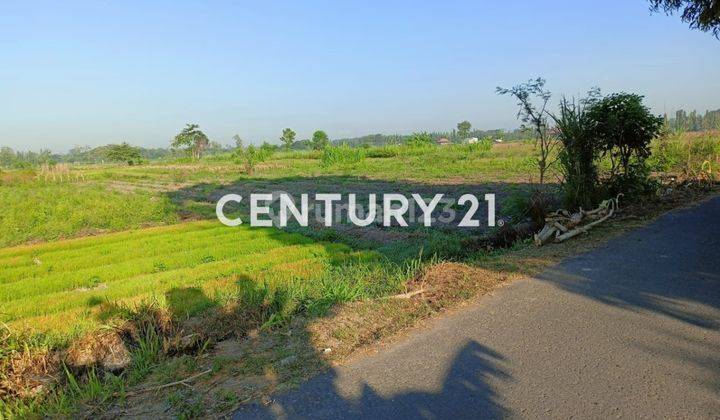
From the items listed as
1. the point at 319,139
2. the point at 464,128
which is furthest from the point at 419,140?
the point at 464,128

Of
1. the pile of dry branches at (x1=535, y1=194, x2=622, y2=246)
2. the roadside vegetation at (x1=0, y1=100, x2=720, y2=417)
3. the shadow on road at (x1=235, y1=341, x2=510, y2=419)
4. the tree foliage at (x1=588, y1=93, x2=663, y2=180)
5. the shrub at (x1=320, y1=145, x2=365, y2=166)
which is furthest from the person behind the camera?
the shrub at (x1=320, y1=145, x2=365, y2=166)

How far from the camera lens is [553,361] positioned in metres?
3.50

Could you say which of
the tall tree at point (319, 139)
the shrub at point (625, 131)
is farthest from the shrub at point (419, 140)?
the shrub at point (625, 131)

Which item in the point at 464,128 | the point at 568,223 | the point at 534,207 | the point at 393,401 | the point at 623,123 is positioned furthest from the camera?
the point at 464,128

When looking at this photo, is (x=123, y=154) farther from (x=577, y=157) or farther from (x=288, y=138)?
(x=577, y=157)

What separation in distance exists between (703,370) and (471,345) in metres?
1.58

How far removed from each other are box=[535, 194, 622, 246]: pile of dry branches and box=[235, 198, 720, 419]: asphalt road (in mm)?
2357

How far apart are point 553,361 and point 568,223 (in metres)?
5.36

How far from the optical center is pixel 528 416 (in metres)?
2.82

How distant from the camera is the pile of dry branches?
309 inches

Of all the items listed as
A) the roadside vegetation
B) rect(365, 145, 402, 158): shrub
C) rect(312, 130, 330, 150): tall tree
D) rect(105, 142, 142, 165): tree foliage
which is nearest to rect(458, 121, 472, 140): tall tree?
rect(312, 130, 330, 150): tall tree

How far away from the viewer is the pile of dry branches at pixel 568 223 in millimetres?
7840

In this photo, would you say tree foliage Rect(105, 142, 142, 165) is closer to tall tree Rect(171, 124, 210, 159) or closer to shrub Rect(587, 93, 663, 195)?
tall tree Rect(171, 124, 210, 159)

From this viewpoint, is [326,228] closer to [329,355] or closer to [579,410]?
[329,355]
